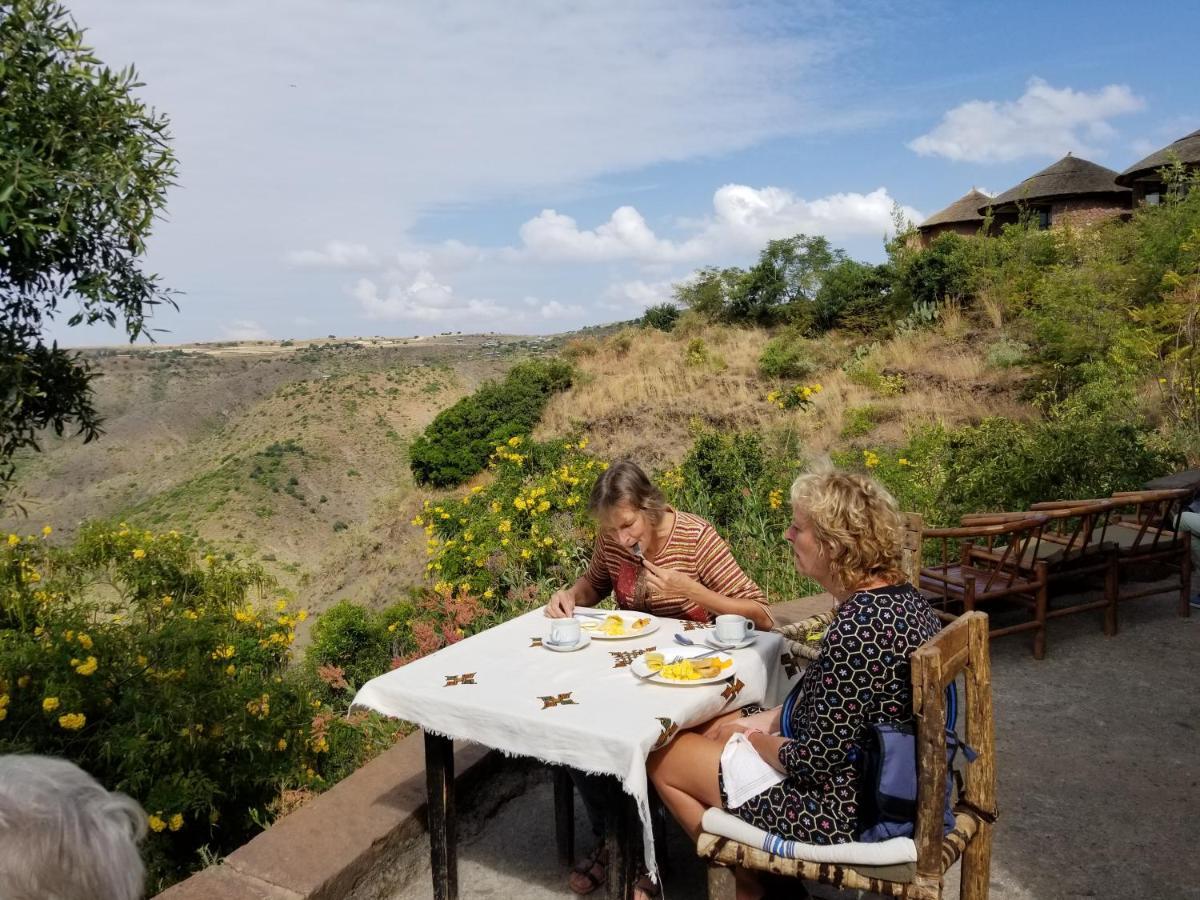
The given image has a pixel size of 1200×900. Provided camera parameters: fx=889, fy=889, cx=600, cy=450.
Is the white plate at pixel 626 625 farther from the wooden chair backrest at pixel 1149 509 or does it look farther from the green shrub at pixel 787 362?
the green shrub at pixel 787 362

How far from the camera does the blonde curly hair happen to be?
2.13 m

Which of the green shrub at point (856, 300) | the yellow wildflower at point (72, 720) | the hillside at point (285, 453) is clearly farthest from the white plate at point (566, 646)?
the green shrub at point (856, 300)

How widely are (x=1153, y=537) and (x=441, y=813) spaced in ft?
14.7

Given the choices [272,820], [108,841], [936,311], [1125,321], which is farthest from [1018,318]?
[108,841]

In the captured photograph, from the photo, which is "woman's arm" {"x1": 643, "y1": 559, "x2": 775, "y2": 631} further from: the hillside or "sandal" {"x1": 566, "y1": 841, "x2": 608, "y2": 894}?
the hillside

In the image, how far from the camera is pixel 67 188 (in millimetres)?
3342

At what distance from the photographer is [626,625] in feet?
9.47

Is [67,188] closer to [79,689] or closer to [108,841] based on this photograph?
[79,689]

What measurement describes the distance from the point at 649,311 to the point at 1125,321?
16821 mm

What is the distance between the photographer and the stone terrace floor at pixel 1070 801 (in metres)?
2.72

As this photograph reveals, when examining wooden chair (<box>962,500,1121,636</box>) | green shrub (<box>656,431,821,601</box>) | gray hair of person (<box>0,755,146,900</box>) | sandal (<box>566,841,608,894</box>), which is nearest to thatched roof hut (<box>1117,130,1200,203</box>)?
green shrub (<box>656,431,821,601</box>)

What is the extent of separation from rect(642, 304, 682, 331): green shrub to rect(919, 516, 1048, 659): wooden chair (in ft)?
69.4

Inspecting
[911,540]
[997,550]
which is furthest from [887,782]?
[997,550]

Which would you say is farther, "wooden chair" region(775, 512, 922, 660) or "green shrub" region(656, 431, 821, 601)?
"green shrub" region(656, 431, 821, 601)
